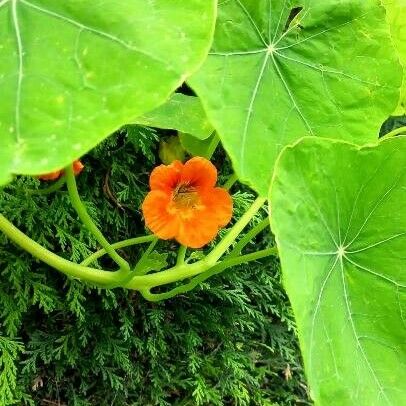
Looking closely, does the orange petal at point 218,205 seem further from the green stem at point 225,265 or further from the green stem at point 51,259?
the green stem at point 51,259

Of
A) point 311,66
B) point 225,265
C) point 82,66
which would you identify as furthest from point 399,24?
point 82,66

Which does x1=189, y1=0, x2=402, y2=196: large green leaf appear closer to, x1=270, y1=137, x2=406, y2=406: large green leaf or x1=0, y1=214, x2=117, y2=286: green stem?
x1=270, y1=137, x2=406, y2=406: large green leaf

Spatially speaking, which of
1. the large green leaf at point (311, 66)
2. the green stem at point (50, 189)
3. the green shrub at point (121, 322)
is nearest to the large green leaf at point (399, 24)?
the large green leaf at point (311, 66)

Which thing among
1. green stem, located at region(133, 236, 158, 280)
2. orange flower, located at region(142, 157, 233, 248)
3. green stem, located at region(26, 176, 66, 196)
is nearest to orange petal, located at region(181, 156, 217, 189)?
orange flower, located at region(142, 157, 233, 248)

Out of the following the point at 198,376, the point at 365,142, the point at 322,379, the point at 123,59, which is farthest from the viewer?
the point at 198,376

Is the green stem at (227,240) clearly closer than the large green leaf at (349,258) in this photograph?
No

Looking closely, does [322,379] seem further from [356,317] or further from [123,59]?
[123,59]

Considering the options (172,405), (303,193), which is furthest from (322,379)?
→ (172,405)
